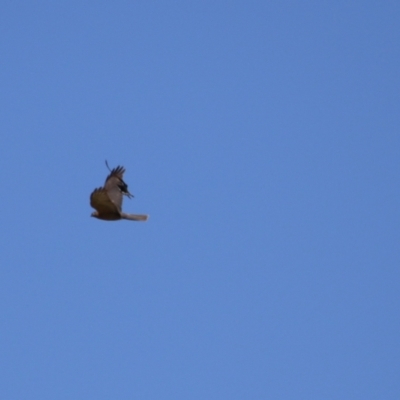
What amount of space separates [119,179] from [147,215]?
3.83 feet

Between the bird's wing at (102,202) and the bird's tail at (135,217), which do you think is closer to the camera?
the bird's wing at (102,202)

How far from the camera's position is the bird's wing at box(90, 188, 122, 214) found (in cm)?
3462

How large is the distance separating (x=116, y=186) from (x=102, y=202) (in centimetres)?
77

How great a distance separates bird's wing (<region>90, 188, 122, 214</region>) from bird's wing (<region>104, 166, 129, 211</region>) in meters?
0.11

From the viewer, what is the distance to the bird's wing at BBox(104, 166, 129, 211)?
115 feet

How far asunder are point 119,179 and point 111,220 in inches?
37.7

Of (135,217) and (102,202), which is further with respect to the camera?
(135,217)

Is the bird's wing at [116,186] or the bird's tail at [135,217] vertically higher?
the bird's wing at [116,186]

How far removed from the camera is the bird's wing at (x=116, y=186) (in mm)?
34906

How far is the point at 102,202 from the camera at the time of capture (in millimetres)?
34656

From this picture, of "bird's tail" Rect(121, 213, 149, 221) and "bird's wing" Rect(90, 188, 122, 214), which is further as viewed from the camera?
"bird's tail" Rect(121, 213, 149, 221)

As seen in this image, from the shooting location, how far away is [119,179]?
35.3 meters

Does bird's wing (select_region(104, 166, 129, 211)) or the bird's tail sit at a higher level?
bird's wing (select_region(104, 166, 129, 211))

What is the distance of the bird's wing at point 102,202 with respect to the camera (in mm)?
34622
